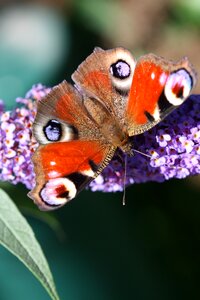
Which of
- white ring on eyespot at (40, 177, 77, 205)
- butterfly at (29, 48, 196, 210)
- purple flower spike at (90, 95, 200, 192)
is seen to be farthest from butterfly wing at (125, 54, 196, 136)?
white ring on eyespot at (40, 177, 77, 205)

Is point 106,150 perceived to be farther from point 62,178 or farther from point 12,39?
point 12,39

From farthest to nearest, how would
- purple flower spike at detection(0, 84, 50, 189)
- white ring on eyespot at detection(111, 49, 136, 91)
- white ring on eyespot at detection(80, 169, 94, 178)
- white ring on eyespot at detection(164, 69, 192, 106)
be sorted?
1. purple flower spike at detection(0, 84, 50, 189)
2. white ring on eyespot at detection(111, 49, 136, 91)
3. white ring on eyespot at detection(80, 169, 94, 178)
4. white ring on eyespot at detection(164, 69, 192, 106)

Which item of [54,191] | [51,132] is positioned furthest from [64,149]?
[54,191]

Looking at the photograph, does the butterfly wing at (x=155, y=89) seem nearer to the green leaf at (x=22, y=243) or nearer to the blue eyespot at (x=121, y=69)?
the blue eyespot at (x=121, y=69)

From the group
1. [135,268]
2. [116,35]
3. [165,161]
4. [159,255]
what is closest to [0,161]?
[165,161]

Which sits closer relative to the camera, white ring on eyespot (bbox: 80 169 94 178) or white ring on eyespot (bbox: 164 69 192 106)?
white ring on eyespot (bbox: 164 69 192 106)

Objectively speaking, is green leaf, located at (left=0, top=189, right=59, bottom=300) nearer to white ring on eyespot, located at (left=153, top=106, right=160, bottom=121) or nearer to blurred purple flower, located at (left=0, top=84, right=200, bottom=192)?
blurred purple flower, located at (left=0, top=84, right=200, bottom=192)

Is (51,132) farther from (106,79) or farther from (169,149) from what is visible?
(169,149)

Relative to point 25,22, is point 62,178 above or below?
below
